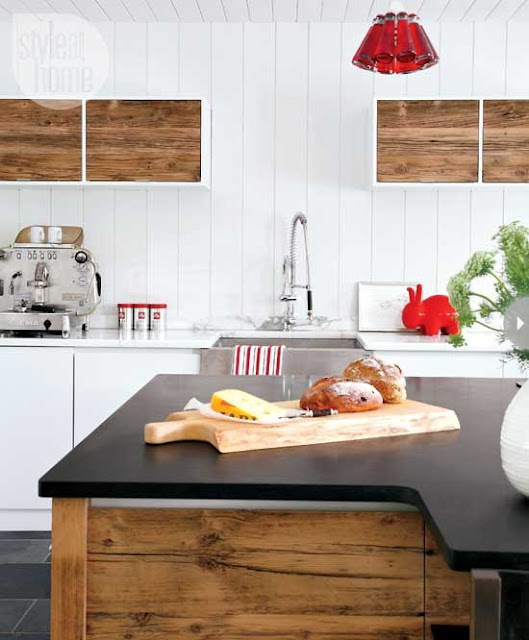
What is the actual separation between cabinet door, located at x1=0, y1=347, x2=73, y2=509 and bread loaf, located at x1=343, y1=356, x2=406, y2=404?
1975 millimetres

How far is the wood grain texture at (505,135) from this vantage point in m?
3.66

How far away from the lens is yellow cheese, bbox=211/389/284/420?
4.60ft

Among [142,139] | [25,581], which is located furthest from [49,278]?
[25,581]

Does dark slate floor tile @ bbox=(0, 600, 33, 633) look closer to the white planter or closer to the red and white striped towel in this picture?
the red and white striped towel

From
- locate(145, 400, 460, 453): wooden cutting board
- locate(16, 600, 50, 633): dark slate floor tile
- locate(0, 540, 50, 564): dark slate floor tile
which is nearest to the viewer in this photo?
locate(145, 400, 460, 453): wooden cutting board

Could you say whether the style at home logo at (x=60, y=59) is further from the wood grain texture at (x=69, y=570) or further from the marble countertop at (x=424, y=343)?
the wood grain texture at (x=69, y=570)

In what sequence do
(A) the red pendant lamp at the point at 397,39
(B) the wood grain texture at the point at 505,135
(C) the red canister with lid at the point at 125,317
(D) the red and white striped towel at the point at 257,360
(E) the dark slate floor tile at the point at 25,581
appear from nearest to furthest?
(A) the red pendant lamp at the point at 397,39, (E) the dark slate floor tile at the point at 25,581, (D) the red and white striped towel at the point at 257,360, (B) the wood grain texture at the point at 505,135, (C) the red canister with lid at the point at 125,317

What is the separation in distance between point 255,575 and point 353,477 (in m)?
0.21

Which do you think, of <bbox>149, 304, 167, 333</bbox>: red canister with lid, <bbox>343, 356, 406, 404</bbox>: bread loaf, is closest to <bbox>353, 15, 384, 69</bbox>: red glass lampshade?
<bbox>343, 356, 406, 404</bbox>: bread loaf

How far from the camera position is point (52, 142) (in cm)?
370

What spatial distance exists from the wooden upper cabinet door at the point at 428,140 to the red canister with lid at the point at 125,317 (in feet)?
4.75

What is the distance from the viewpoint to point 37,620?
2516 mm

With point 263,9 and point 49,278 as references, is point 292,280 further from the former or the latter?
→ point 263,9

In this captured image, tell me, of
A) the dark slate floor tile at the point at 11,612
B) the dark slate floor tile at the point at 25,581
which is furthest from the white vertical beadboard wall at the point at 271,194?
the dark slate floor tile at the point at 11,612
